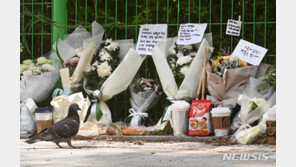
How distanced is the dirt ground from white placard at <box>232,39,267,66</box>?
5.03 feet

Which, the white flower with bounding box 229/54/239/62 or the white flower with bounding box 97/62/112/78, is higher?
the white flower with bounding box 229/54/239/62

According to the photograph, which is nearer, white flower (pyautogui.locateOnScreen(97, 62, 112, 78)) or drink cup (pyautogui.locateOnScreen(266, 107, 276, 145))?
drink cup (pyautogui.locateOnScreen(266, 107, 276, 145))

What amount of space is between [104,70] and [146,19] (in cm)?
102

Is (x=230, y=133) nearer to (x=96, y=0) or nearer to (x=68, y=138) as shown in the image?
(x=68, y=138)

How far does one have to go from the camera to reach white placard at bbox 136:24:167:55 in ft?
22.6

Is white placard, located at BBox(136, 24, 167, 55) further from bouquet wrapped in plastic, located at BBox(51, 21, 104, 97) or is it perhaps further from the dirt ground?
the dirt ground

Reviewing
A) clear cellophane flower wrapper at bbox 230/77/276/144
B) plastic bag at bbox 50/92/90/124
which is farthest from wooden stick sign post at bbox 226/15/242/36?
plastic bag at bbox 50/92/90/124

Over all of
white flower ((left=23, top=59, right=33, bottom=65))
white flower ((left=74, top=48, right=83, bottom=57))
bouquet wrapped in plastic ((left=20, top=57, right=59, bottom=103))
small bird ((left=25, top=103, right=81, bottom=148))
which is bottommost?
small bird ((left=25, top=103, right=81, bottom=148))

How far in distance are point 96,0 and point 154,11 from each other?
830 mm

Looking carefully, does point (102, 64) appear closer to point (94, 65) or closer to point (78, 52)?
point (94, 65)

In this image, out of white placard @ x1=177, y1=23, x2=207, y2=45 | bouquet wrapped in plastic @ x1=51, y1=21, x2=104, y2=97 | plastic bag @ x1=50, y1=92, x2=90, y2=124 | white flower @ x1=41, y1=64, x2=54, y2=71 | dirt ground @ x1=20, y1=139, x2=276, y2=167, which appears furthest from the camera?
white flower @ x1=41, y1=64, x2=54, y2=71

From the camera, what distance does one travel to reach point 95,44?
6.86 meters

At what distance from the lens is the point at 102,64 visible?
21.8 feet

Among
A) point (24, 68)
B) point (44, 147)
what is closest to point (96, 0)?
point (24, 68)
